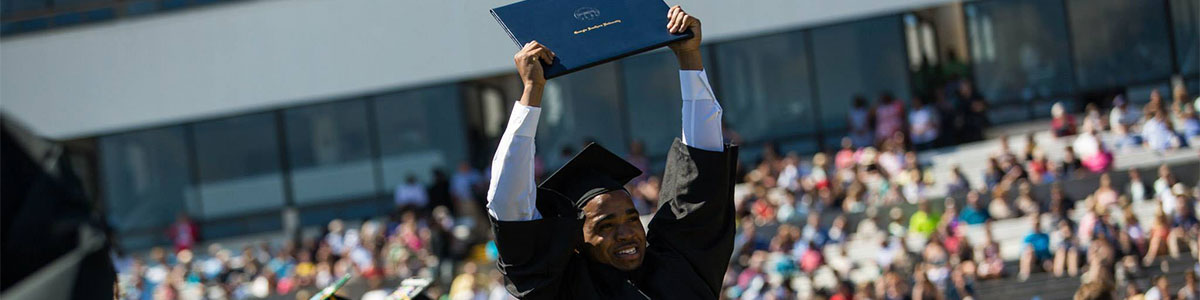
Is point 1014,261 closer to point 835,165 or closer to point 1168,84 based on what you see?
point 835,165

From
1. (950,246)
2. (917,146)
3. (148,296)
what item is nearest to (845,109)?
(917,146)

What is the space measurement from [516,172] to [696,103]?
0.62 meters

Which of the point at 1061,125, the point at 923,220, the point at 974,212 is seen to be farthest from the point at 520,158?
the point at 1061,125

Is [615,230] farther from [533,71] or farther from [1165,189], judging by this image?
[1165,189]

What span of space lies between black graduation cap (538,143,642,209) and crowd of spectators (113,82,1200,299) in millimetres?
6997

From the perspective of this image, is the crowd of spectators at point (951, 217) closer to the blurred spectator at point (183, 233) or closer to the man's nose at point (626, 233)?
the man's nose at point (626, 233)

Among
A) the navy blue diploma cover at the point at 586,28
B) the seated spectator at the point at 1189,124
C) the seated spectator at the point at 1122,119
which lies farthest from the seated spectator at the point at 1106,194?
the navy blue diploma cover at the point at 586,28

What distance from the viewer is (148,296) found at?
19.1 metres

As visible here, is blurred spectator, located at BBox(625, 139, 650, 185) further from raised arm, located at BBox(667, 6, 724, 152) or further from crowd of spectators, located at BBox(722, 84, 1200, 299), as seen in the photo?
raised arm, located at BBox(667, 6, 724, 152)

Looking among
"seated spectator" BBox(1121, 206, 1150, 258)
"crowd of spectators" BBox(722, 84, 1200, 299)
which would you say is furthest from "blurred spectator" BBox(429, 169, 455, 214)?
"seated spectator" BBox(1121, 206, 1150, 258)

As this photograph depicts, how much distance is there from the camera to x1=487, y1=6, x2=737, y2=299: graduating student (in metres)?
4.00

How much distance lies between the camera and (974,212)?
50.3 ft

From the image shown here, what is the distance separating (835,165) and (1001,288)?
5965 millimetres

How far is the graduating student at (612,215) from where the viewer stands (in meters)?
4.00
